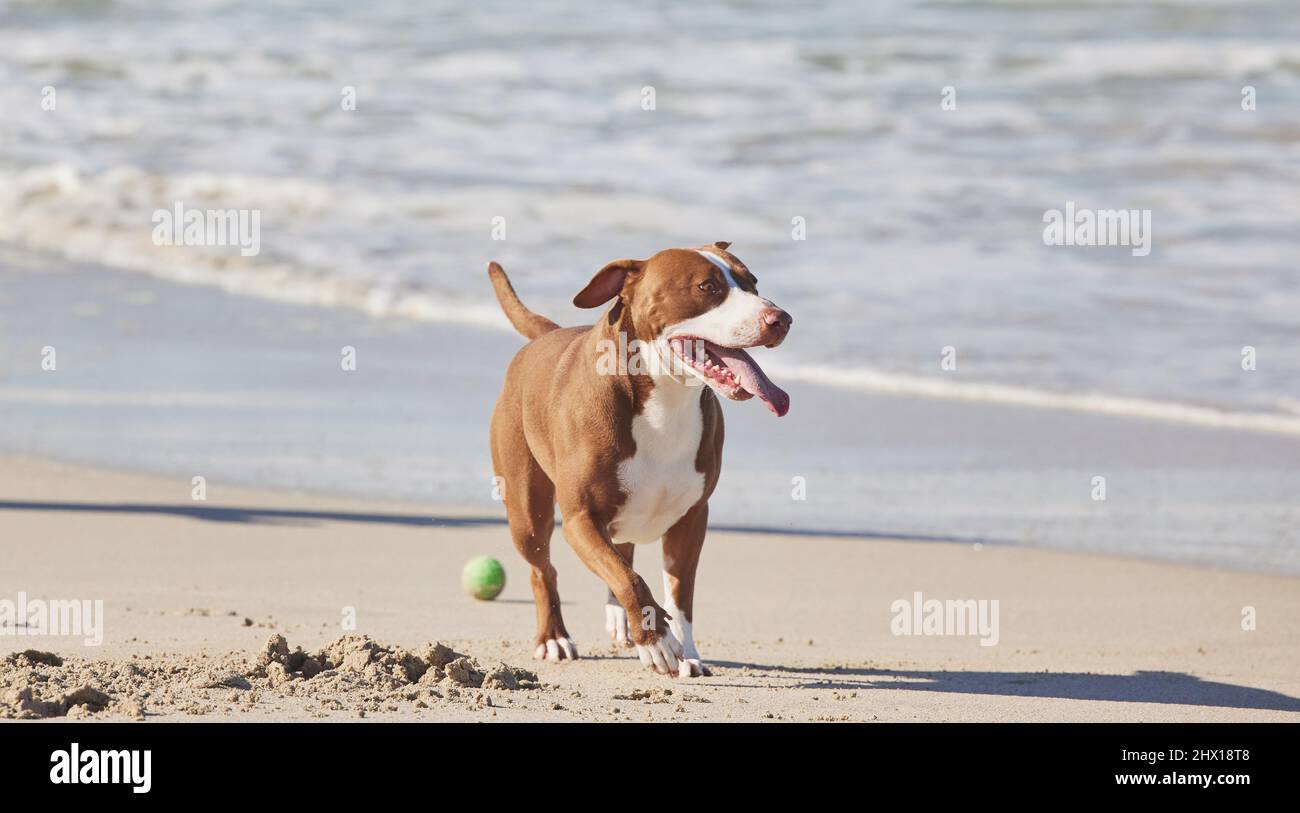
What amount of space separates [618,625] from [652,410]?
1.18m

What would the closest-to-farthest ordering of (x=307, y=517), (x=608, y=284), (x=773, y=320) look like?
(x=773, y=320) → (x=608, y=284) → (x=307, y=517)

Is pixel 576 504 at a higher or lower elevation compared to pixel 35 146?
lower

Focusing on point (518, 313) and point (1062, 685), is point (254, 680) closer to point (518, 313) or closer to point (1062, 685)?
point (518, 313)

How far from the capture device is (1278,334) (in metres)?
11.9

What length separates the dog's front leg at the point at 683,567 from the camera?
5.88 metres

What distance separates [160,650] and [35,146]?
1476cm

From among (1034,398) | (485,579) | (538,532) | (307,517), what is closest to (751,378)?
(538,532)

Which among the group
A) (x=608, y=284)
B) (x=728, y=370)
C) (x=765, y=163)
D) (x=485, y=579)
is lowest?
(x=485, y=579)

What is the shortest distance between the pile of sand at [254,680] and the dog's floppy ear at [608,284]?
1.13m

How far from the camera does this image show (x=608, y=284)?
561 cm

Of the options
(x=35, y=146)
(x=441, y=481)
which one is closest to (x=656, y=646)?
(x=441, y=481)

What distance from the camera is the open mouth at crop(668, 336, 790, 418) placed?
5.32 metres

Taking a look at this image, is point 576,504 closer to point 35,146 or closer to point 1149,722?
point 1149,722
